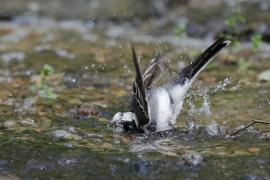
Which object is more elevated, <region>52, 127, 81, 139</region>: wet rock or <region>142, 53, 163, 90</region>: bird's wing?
<region>142, 53, 163, 90</region>: bird's wing

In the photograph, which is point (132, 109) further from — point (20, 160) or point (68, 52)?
point (68, 52)

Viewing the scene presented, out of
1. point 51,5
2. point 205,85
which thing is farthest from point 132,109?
point 51,5

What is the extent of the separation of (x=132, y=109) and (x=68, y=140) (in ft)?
2.41

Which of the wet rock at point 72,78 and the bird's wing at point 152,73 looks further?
the wet rock at point 72,78

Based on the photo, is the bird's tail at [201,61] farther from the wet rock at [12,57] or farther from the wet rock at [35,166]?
the wet rock at [12,57]

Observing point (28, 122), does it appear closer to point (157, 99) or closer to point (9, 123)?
point (9, 123)

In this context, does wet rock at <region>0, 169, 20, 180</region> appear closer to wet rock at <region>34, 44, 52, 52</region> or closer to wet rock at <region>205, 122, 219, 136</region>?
wet rock at <region>205, 122, 219, 136</region>

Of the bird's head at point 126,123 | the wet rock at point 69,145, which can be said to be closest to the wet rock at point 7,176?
the wet rock at point 69,145

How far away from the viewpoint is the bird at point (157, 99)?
4992 millimetres

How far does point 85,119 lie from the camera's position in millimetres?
5566

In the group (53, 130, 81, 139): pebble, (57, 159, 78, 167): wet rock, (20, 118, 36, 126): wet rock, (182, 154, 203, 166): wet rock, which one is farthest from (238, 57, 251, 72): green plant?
(57, 159, 78, 167): wet rock

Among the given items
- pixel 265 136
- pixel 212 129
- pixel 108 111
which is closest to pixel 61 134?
pixel 108 111

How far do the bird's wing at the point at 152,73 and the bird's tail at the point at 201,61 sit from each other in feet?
0.81

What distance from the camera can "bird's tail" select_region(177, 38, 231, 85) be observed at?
5124mm
